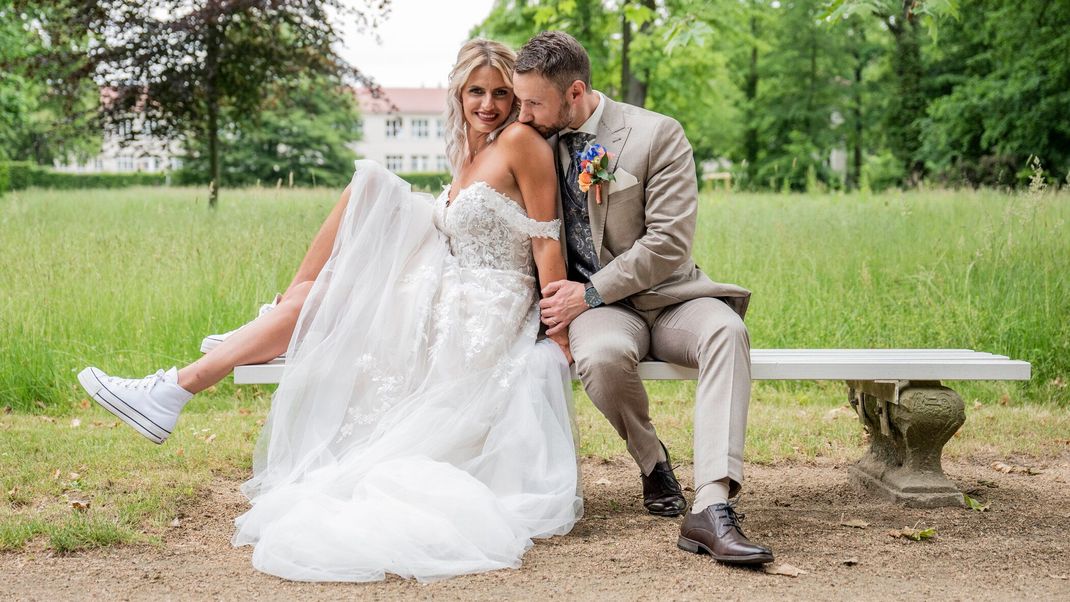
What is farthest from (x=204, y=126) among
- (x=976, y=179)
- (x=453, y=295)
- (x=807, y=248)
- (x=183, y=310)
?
(x=976, y=179)

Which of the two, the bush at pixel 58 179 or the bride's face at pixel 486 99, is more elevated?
the bride's face at pixel 486 99

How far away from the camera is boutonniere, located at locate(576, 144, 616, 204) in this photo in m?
3.71

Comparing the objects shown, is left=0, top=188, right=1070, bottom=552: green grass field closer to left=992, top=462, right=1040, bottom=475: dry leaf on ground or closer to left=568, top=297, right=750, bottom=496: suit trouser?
left=992, top=462, right=1040, bottom=475: dry leaf on ground

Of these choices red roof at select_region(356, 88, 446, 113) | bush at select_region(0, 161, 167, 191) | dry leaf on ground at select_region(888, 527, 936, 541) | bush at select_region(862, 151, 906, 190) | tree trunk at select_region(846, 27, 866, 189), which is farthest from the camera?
red roof at select_region(356, 88, 446, 113)

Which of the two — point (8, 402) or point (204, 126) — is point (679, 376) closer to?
point (8, 402)

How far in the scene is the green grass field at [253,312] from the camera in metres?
4.58

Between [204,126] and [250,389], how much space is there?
7.39 meters

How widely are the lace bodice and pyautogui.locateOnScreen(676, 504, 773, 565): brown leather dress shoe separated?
1130 millimetres

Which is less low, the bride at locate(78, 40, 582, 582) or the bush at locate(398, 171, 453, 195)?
the bush at locate(398, 171, 453, 195)

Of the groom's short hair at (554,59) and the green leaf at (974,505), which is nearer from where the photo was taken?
the groom's short hair at (554,59)

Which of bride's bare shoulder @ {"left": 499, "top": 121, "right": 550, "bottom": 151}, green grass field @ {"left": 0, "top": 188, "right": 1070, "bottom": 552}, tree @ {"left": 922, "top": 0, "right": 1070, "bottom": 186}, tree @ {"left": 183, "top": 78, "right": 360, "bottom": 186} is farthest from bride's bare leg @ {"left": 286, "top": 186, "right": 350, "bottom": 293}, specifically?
tree @ {"left": 183, "top": 78, "right": 360, "bottom": 186}

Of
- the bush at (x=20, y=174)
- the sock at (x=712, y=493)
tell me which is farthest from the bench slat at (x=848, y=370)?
the bush at (x=20, y=174)

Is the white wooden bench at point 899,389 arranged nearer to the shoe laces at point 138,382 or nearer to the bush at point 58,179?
the shoe laces at point 138,382

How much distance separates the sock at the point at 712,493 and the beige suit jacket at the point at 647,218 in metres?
0.74
